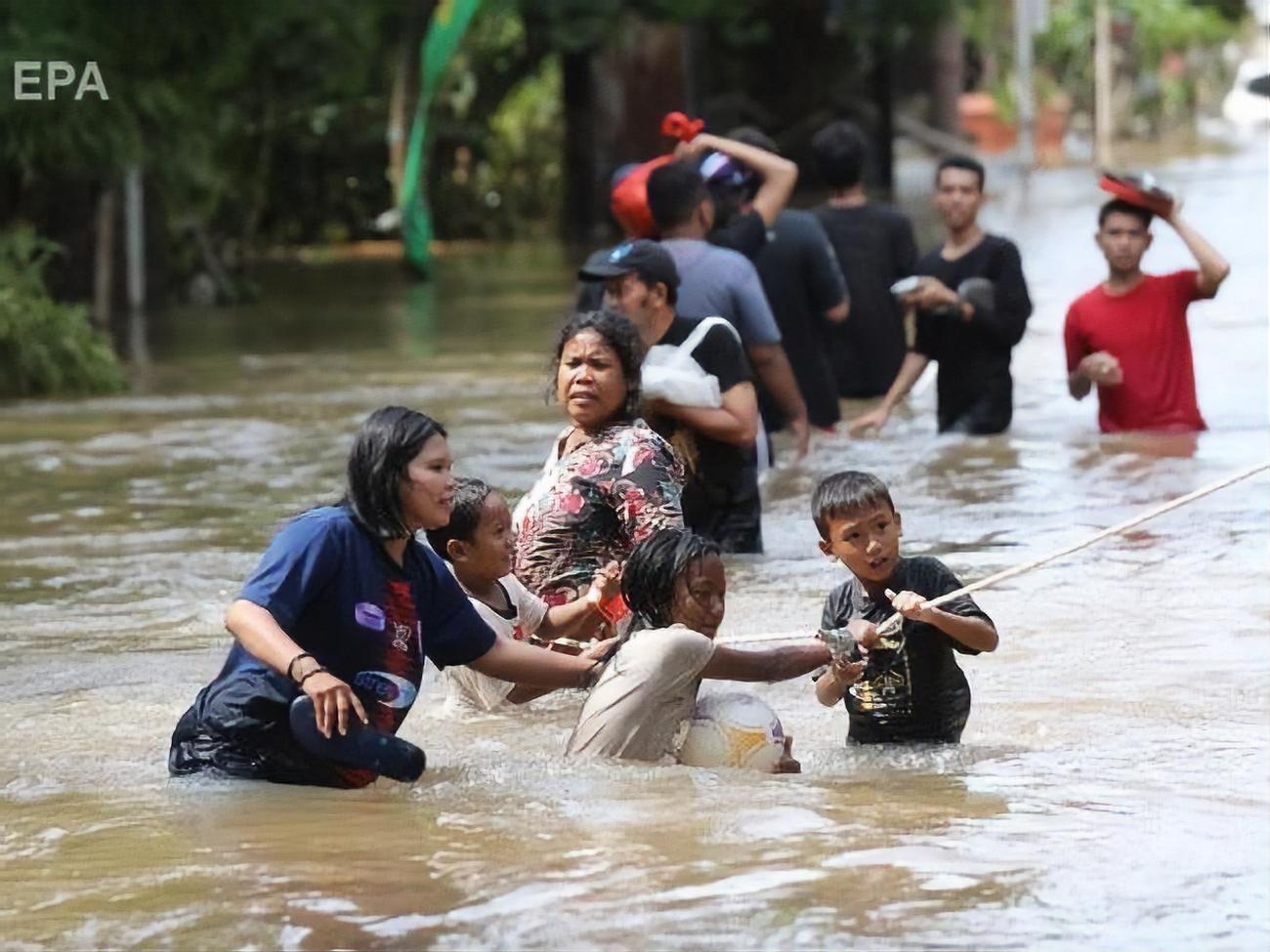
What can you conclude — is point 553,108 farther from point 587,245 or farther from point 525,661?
point 525,661

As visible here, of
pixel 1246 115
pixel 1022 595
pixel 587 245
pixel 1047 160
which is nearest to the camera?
pixel 1022 595

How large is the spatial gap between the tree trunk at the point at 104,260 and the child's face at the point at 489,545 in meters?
14.3

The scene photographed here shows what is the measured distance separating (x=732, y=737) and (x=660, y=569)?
449mm

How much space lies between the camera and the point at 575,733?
6520 millimetres

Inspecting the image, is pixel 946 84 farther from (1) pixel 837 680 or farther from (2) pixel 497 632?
(1) pixel 837 680

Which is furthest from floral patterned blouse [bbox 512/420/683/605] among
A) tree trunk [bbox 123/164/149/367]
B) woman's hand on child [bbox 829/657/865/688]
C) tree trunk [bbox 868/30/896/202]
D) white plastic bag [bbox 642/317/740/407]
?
tree trunk [bbox 868/30/896/202]

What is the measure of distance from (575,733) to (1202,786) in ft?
4.87

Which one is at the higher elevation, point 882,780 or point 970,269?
point 970,269

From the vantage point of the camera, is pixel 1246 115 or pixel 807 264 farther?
pixel 1246 115

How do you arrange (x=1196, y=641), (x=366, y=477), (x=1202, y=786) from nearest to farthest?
(x=366, y=477), (x=1202, y=786), (x=1196, y=641)

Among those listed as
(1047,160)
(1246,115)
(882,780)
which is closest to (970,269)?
(882,780)

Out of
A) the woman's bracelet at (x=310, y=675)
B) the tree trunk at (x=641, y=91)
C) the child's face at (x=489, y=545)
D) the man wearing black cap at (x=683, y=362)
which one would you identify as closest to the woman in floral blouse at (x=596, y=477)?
the child's face at (x=489, y=545)

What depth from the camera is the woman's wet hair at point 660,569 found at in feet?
20.9

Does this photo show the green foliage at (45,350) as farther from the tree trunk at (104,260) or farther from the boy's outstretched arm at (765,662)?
the boy's outstretched arm at (765,662)
